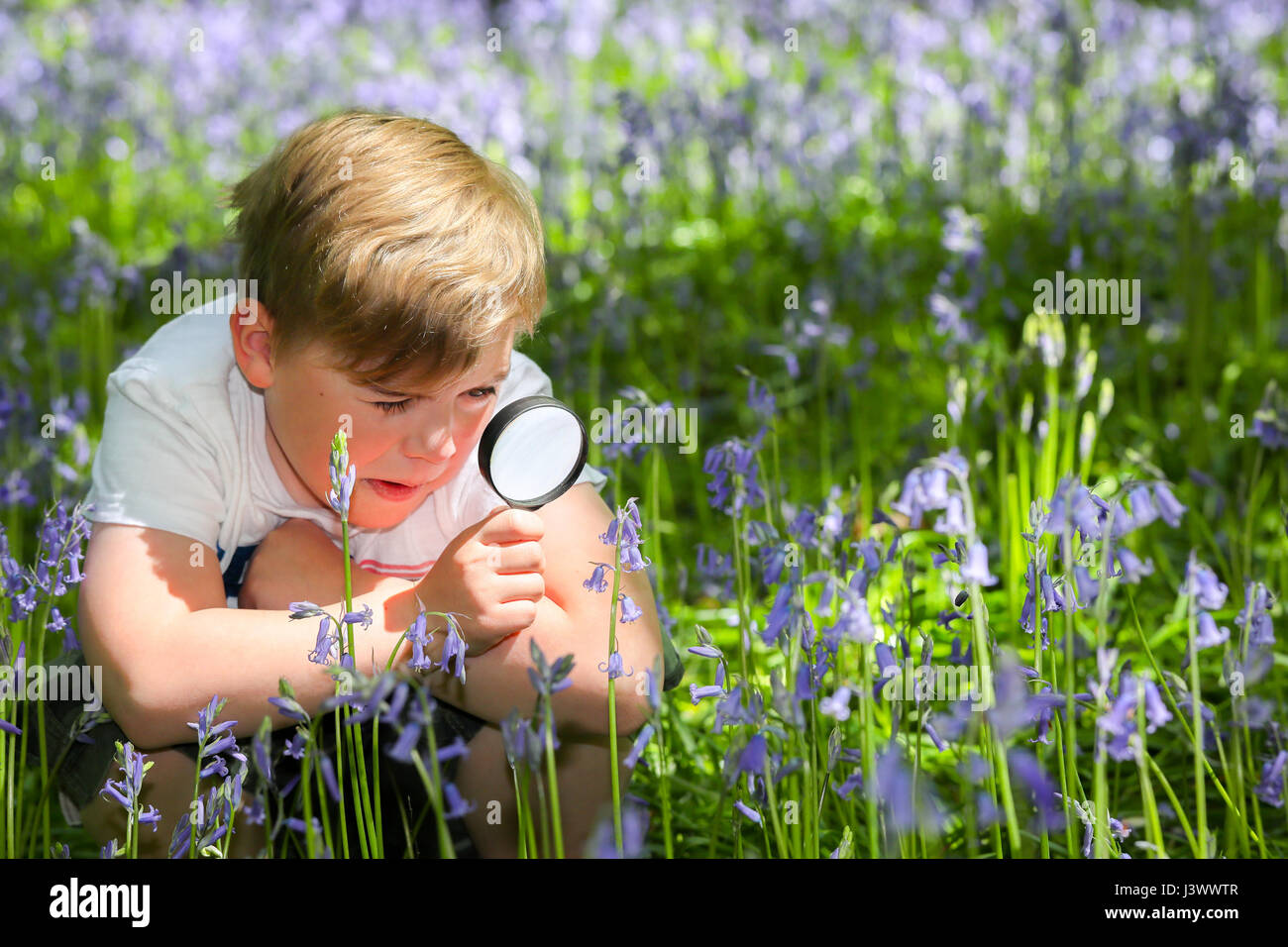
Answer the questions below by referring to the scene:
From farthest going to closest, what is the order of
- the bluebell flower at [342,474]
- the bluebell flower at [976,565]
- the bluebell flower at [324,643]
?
the bluebell flower at [324,643] < the bluebell flower at [342,474] < the bluebell flower at [976,565]

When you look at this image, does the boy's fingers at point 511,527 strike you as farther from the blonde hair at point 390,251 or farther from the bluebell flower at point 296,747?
the bluebell flower at point 296,747

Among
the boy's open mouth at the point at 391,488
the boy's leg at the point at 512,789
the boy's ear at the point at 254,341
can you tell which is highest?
the boy's ear at the point at 254,341

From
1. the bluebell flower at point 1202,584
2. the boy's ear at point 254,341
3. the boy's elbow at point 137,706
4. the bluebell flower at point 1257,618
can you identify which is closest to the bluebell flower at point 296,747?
the boy's elbow at point 137,706

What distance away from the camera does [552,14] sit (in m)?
7.59

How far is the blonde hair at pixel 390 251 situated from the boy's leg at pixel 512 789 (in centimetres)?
70

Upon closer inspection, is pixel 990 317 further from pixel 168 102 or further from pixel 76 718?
pixel 168 102

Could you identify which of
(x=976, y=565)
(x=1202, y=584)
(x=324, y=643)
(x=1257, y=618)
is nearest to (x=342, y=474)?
(x=324, y=643)

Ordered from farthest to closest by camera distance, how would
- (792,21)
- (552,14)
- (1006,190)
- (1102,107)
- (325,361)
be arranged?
1. (792,21)
2. (552,14)
3. (1102,107)
4. (1006,190)
5. (325,361)

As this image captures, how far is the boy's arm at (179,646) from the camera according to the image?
200 cm

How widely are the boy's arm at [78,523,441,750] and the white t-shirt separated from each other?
3.4 inches

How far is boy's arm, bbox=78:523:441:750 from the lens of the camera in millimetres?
2002
